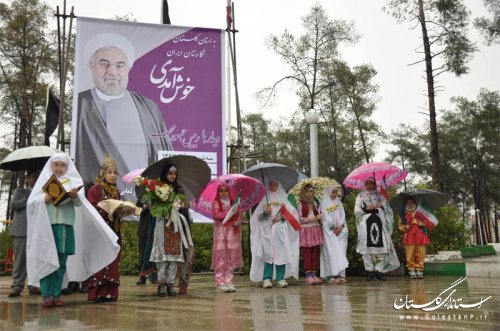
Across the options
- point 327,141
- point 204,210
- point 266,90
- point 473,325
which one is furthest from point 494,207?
point 473,325

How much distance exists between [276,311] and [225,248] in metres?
2.58

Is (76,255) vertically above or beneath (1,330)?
above

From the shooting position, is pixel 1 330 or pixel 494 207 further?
pixel 494 207

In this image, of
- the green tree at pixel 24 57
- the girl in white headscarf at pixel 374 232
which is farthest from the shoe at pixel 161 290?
the green tree at pixel 24 57

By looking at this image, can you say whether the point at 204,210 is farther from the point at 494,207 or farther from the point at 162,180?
the point at 494,207

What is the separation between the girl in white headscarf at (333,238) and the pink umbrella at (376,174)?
1.41ft

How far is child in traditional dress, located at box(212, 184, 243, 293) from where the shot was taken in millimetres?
7750

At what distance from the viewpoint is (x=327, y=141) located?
33.3 meters

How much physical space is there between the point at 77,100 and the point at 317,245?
6.19 meters

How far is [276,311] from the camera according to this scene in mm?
5297

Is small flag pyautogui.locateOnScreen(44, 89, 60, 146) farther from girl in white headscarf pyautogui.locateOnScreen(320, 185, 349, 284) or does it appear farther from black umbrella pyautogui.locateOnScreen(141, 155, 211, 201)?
girl in white headscarf pyautogui.locateOnScreen(320, 185, 349, 284)

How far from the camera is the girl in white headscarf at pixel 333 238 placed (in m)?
9.27

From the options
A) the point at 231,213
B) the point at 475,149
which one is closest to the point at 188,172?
the point at 231,213
